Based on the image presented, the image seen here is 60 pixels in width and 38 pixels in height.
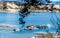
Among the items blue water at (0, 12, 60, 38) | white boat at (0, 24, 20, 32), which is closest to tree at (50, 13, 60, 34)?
blue water at (0, 12, 60, 38)

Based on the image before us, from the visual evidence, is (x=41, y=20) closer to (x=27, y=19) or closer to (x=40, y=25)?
(x=40, y=25)

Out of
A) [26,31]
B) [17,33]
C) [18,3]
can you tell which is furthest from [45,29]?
[18,3]

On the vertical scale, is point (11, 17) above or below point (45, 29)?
above

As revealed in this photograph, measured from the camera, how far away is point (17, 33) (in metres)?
2.12

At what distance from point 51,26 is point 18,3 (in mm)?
584

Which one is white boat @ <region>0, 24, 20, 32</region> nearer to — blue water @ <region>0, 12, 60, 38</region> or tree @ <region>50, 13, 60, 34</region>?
blue water @ <region>0, 12, 60, 38</region>

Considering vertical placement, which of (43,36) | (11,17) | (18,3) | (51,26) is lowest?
(43,36)

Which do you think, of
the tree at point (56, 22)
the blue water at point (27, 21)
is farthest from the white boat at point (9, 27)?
the tree at point (56, 22)

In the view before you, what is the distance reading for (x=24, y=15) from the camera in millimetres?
2141

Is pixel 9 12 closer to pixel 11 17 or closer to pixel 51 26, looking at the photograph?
pixel 11 17

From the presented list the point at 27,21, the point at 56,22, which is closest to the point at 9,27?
the point at 27,21

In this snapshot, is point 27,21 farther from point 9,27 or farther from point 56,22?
point 56,22

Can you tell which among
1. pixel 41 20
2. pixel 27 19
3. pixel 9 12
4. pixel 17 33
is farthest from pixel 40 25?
pixel 9 12

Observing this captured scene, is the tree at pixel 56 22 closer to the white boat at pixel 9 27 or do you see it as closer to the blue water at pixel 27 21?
the blue water at pixel 27 21
